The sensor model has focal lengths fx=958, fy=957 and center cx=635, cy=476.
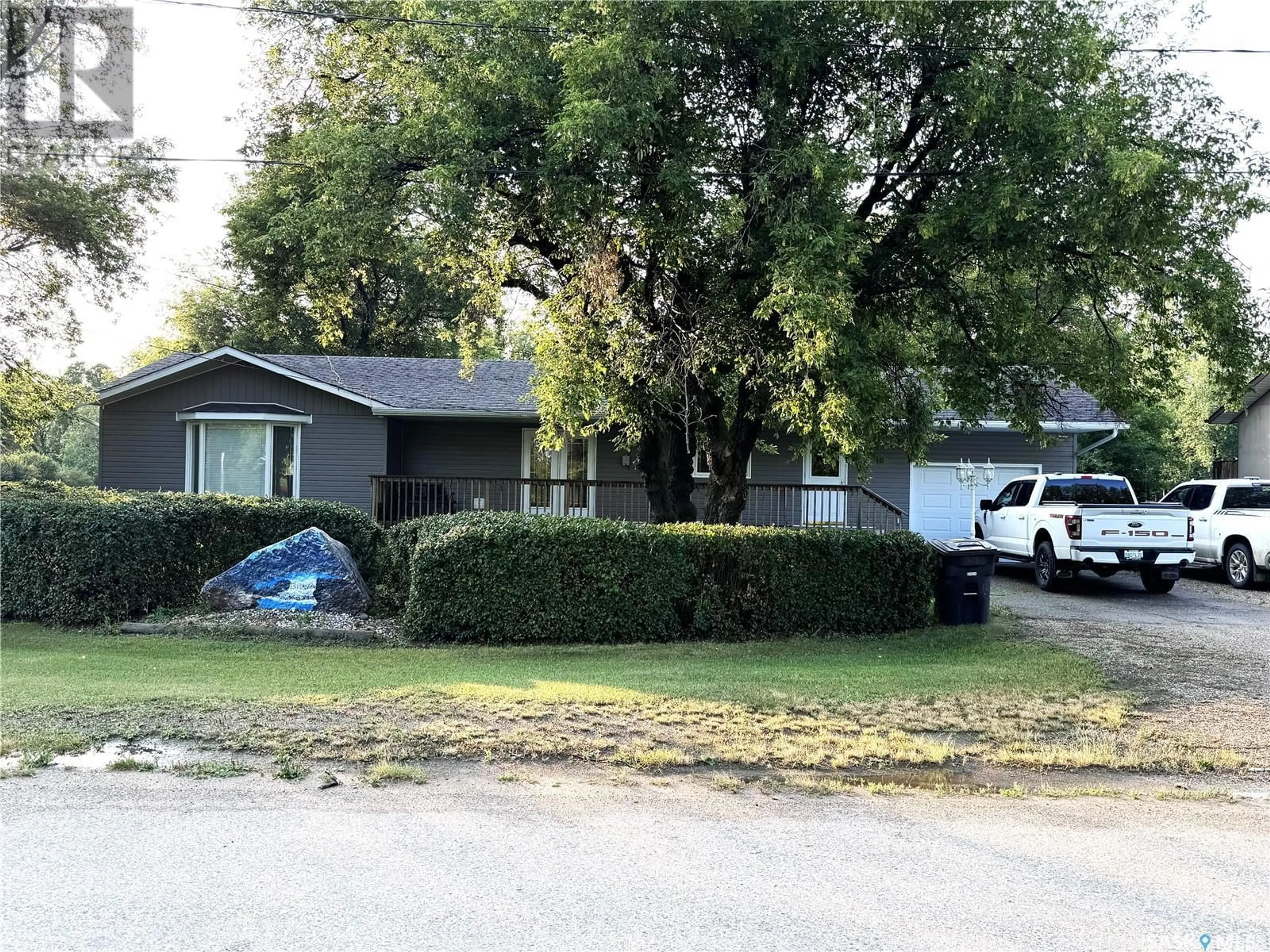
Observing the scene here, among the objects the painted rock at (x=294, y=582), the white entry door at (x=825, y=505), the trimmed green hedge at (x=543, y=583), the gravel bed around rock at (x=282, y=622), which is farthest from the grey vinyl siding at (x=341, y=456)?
the trimmed green hedge at (x=543, y=583)

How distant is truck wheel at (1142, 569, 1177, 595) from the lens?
15836mm

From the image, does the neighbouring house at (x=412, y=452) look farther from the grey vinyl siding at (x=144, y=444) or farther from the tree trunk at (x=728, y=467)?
the tree trunk at (x=728, y=467)

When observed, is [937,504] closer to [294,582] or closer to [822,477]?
[822,477]

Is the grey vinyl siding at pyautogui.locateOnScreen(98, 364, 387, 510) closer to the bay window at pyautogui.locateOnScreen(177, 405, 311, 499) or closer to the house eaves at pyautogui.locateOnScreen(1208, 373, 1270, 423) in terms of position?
the bay window at pyautogui.locateOnScreen(177, 405, 311, 499)

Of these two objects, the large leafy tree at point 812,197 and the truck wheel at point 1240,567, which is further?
the truck wheel at point 1240,567

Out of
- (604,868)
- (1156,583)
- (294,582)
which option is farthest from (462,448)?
(604,868)

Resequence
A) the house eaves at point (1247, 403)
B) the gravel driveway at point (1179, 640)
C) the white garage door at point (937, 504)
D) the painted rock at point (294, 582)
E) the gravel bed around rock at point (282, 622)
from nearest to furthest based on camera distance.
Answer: the gravel driveway at point (1179, 640) → the gravel bed around rock at point (282, 622) → the painted rock at point (294, 582) → the white garage door at point (937, 504) → the house eaves at point (1247, 403)

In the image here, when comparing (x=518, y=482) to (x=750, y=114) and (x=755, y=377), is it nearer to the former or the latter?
(x=755, y=377)

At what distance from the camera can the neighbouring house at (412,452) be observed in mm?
20156

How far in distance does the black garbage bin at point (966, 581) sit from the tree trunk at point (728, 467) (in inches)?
113

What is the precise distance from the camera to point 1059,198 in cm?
1052

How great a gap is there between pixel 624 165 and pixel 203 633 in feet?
24.4

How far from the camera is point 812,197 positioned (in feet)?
34.8

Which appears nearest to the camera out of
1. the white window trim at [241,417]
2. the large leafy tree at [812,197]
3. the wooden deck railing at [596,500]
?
the large leafy tree at [812,197]
